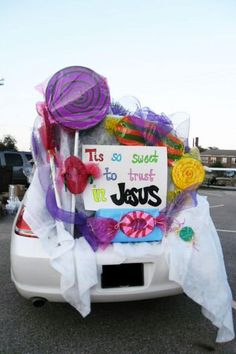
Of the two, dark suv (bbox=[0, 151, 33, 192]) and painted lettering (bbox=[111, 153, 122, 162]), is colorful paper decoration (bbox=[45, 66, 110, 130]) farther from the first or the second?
dark suv (bbox=[0, 151, 33, 192])

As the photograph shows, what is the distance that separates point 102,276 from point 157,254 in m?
0.44

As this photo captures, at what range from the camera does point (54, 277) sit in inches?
107

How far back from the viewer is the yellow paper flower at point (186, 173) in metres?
3.09

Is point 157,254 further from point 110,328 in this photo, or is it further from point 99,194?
point 110,328

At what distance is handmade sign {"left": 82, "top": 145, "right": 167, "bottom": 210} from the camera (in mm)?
2979

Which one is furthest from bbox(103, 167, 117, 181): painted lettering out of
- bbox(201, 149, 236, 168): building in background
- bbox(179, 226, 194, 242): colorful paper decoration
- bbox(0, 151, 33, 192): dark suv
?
bbox(201, 149, 236, 168): building in background

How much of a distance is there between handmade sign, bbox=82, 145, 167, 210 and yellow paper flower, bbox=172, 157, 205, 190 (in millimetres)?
99

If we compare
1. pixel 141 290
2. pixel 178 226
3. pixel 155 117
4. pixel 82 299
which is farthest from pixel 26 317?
pixel 155 117

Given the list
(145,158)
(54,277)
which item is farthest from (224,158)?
(54,277)

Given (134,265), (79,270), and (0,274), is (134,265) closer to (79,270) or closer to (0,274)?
(79,270)

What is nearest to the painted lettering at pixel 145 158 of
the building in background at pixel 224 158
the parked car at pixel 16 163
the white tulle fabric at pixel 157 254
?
the white tulle fabric at pixel 157 254

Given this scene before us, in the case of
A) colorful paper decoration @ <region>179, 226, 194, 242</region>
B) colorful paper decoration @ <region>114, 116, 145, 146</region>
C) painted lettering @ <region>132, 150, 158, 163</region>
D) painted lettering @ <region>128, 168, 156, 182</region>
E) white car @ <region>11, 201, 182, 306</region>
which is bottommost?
white car @ <region>11, 201, 182, 306</region>

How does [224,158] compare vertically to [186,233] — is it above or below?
above

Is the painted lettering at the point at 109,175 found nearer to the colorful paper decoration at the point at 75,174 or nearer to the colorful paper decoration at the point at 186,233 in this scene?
the colorful paper decoration at the point at 75,174
